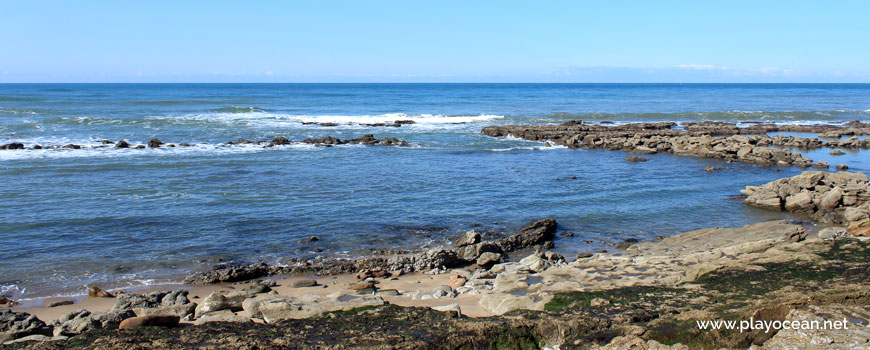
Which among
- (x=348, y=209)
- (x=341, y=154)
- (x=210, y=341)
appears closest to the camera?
(x=210, y=341)

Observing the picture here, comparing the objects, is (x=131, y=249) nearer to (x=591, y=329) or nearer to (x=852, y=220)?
(x=591, y=329)

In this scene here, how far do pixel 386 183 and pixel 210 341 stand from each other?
1586cm

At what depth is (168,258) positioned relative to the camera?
13594 millimetres

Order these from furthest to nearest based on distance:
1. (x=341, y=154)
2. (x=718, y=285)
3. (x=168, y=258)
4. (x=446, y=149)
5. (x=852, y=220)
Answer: (x=446, y=149) → (x=341, y=154) → (x=852, y=220) → (x=168, y=258) → (x=718, y=285)

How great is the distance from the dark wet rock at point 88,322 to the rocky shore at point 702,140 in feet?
93.2

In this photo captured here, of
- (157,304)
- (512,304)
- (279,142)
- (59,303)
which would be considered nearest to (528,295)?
(512,304)

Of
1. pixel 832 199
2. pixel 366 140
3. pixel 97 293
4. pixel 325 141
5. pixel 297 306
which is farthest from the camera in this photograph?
pixel 366 140

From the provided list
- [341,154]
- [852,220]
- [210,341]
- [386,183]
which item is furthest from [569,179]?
[210,341]

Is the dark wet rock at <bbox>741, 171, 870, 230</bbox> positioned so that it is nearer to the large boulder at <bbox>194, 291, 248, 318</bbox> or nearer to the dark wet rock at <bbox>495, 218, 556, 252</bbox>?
the dark wet rock at <bbox>495, 218, 556, 252</bbox>

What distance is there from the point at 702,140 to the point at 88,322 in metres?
31.2

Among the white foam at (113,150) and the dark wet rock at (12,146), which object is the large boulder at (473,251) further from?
the dark wet rock at (12,146)

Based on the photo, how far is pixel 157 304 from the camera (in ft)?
33.3

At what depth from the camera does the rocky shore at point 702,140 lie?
29.5m

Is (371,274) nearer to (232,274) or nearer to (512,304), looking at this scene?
(232,274)
